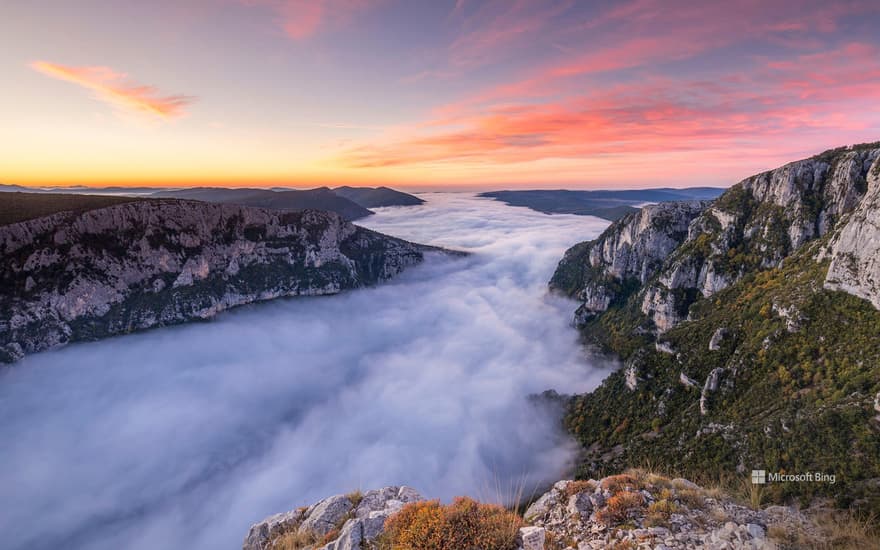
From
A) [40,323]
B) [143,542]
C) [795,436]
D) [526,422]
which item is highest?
[795,436]

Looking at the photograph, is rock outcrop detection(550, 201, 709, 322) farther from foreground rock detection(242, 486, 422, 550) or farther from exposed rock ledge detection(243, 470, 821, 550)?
foreground rock detection(242, 486, 422, 550)

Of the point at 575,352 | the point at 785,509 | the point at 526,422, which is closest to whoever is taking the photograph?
the point at 785,509

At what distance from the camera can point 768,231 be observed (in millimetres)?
92562

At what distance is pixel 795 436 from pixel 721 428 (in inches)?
555

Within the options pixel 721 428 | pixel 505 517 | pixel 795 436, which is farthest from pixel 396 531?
pixel 721 428

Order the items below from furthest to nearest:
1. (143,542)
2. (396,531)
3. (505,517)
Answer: (143,542)
(396,531)
(505,517)

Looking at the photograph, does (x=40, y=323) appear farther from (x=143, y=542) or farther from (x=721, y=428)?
(x=721, y=428)

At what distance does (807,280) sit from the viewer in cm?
6469

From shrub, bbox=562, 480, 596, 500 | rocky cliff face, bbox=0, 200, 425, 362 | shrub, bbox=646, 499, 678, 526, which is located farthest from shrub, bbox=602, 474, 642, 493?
rocky cliff face, bbox=0, 200, 425, 362

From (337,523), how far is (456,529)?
27.9 ft

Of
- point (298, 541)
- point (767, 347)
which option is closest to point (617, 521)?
point (298, 541)

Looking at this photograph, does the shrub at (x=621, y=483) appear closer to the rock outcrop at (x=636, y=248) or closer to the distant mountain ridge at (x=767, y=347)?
the distant mountain ridge at (x=767, y=347)

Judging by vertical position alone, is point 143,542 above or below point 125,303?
below

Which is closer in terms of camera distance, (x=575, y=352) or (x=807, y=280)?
(x=807, y=280)
